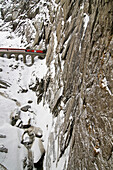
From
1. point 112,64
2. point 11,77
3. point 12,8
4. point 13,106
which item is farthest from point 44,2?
point 112,64

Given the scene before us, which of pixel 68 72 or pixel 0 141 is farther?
pixel 0 141

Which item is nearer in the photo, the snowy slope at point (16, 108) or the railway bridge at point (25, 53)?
the snowy slope at point (16, 108)

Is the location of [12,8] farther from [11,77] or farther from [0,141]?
[0,141]

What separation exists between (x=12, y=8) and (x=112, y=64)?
49.4 meters

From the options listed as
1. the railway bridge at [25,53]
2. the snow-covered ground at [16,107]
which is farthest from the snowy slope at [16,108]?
the railway bridge at [25,53]

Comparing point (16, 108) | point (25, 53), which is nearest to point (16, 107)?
point (16, 108)

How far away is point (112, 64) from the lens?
182 inches

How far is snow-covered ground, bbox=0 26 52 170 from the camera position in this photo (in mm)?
13662

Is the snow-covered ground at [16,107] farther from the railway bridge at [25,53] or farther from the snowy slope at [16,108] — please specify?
the railway bridge at [25,53]

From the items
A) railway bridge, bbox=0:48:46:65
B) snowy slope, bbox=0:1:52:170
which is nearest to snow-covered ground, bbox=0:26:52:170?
snowy slope, bbox=0:1:52:170

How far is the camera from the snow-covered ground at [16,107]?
13.7 metres

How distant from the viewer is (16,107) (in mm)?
20578

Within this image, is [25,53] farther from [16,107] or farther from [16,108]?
[16,108]

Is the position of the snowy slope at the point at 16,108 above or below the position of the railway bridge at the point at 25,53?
below
